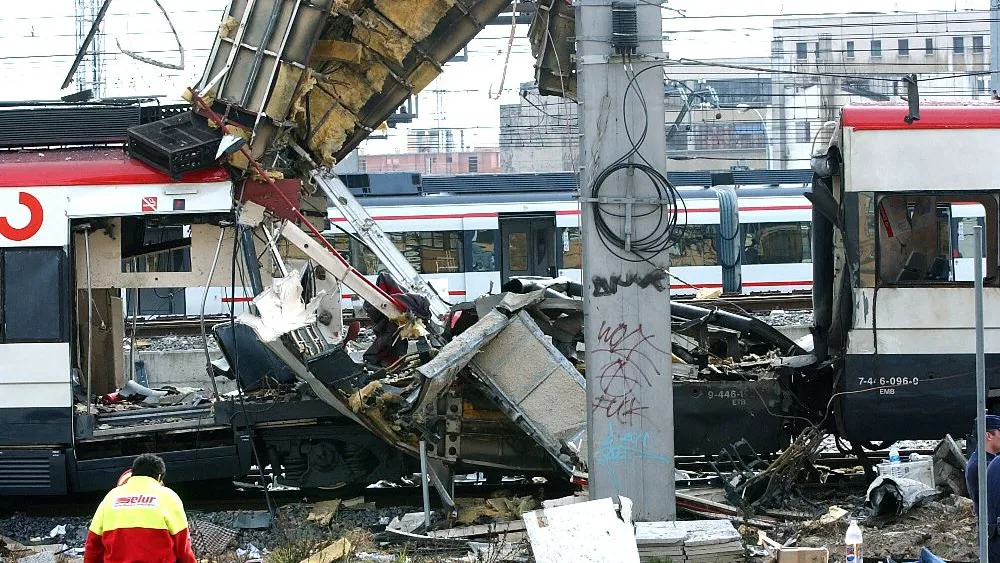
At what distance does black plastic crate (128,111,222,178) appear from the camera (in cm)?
905

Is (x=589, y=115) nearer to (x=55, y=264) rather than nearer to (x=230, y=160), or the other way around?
(x=230, y=160)

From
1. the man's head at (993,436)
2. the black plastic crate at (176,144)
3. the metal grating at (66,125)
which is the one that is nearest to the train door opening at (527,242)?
the metal grating at (66,125)

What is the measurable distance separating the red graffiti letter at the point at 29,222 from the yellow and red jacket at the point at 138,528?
4115mm

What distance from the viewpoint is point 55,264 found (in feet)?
30.3

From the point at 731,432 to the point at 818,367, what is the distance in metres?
0.93

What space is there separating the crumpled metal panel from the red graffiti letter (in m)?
3.70

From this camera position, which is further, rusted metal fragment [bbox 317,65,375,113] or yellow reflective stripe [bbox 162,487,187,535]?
rusted metal fragment [bbox 317,65,375,113]

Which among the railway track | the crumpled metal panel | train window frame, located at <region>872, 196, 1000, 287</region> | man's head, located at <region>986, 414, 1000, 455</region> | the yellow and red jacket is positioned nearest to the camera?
the yellow and red jacket

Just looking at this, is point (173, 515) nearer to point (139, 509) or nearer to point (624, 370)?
point (139, 509)

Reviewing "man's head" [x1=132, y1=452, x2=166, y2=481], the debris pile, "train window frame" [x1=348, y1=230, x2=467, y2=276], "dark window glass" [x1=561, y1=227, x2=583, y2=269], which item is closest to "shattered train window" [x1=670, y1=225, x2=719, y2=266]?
"dark window glass" [x1=561, y1=227, x2=583, y2=269]

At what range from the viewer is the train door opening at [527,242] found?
23.0 metres

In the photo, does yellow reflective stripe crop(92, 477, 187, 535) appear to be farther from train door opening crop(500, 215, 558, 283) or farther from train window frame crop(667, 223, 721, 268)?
train window frame crop(667, 223, 721, 268)

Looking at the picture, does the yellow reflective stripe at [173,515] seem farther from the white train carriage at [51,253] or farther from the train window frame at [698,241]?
the train window frame at [698,241]

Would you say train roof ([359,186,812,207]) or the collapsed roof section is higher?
the collapsed roof section
